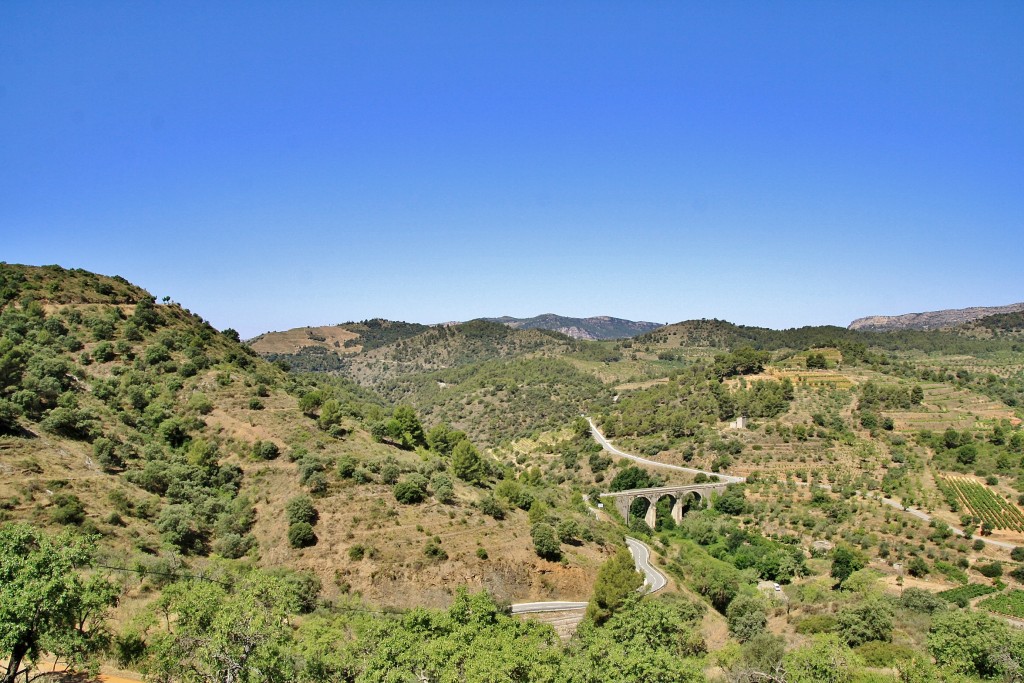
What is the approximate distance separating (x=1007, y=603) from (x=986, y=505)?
22.1 m

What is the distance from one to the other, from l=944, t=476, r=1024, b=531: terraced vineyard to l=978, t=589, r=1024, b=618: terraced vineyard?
15.1 meters

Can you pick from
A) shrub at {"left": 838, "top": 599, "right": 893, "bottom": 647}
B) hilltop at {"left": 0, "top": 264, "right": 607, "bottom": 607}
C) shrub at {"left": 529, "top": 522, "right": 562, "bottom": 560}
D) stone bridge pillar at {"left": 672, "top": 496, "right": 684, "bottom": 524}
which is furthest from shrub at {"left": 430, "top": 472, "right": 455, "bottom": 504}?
stone bridge pillar at {"left": 672, "top": 496, "right": 684, "bottom": 524}


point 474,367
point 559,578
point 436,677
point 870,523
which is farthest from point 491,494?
point 474,367

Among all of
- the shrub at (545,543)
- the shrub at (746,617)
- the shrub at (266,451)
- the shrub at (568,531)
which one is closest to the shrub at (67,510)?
the shrub at (266,451)

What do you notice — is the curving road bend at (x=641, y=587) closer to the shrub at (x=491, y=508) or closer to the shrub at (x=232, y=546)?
the shrub at (x=491, y=508)

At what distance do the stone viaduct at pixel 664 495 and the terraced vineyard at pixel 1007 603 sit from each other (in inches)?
1275

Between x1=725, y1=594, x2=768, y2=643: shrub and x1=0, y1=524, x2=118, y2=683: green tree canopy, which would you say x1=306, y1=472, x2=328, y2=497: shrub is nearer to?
x1=0, y1=524, x2=118, y2=683: green tree canopy

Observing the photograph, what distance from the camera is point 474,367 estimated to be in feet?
611

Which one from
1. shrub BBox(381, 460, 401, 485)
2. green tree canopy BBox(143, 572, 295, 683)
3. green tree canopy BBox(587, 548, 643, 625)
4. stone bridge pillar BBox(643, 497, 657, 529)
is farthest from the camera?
stone bridge pillar BBox(643, 497, 657, 529)

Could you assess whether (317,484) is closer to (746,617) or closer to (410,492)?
(410,492)

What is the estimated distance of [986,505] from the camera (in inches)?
2274

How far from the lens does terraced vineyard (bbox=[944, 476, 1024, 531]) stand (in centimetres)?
5458

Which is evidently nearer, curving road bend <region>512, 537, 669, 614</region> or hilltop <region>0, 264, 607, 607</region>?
hilltop <region>0, 264, 607, 607</region>

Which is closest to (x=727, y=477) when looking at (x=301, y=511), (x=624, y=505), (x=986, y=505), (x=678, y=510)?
(x=678, y=510)
